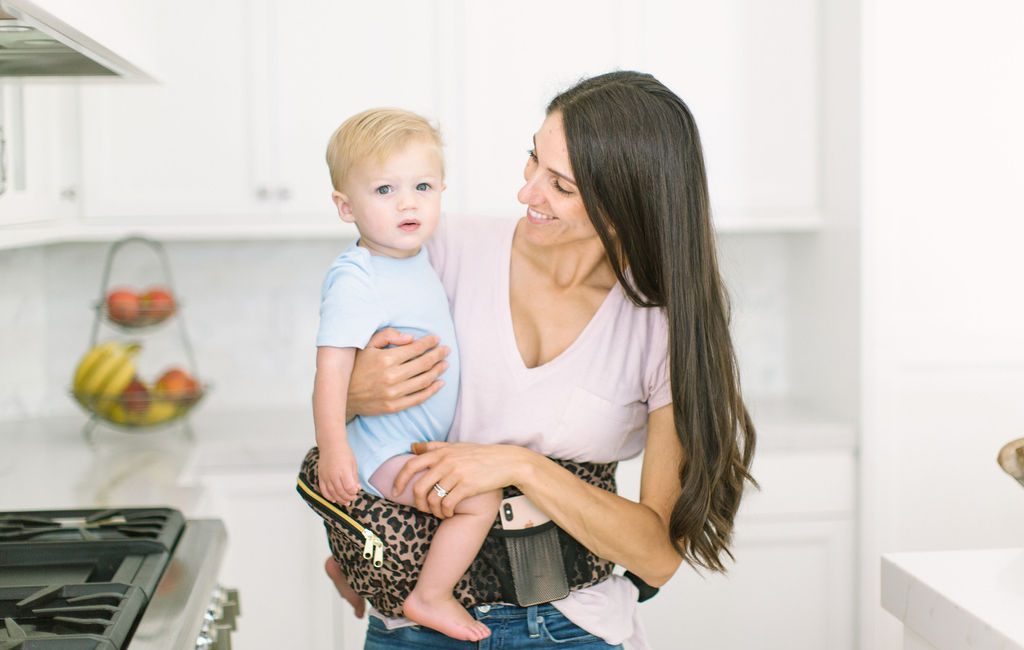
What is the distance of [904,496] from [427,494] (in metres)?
1.64

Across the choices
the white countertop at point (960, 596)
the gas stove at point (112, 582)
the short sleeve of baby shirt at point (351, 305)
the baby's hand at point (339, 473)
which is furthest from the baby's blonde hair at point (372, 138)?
the white countertop at point (960, 596)

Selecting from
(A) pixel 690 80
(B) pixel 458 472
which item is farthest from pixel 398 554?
(A) pixel 690 80

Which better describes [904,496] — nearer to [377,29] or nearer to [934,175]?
[934,175]

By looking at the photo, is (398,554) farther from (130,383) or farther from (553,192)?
(130,383)

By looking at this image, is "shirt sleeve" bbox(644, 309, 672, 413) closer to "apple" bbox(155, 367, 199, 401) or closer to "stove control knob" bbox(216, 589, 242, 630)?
"stove control knob" bbox(216, 589, 242, 630)

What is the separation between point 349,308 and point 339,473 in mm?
204

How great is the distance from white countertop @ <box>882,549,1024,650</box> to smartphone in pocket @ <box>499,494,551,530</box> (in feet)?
1.43

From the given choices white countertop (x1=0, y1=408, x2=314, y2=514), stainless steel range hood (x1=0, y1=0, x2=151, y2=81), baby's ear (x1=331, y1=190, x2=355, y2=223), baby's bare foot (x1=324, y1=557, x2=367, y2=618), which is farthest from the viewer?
white countertop (x1=0, y1=408, x2=314, y2=514)

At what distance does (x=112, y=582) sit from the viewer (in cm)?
121

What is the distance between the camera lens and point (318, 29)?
8.12ft

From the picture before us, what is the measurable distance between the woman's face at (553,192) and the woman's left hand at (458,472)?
0.27 m

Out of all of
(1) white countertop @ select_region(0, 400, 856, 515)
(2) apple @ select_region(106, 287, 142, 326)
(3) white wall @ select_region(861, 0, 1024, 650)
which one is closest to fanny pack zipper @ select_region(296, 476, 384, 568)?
(1) white countertop @ select_region(0, 400, 856, 515)

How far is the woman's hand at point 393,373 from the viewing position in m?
1.25

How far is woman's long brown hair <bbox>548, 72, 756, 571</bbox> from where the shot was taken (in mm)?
1195
